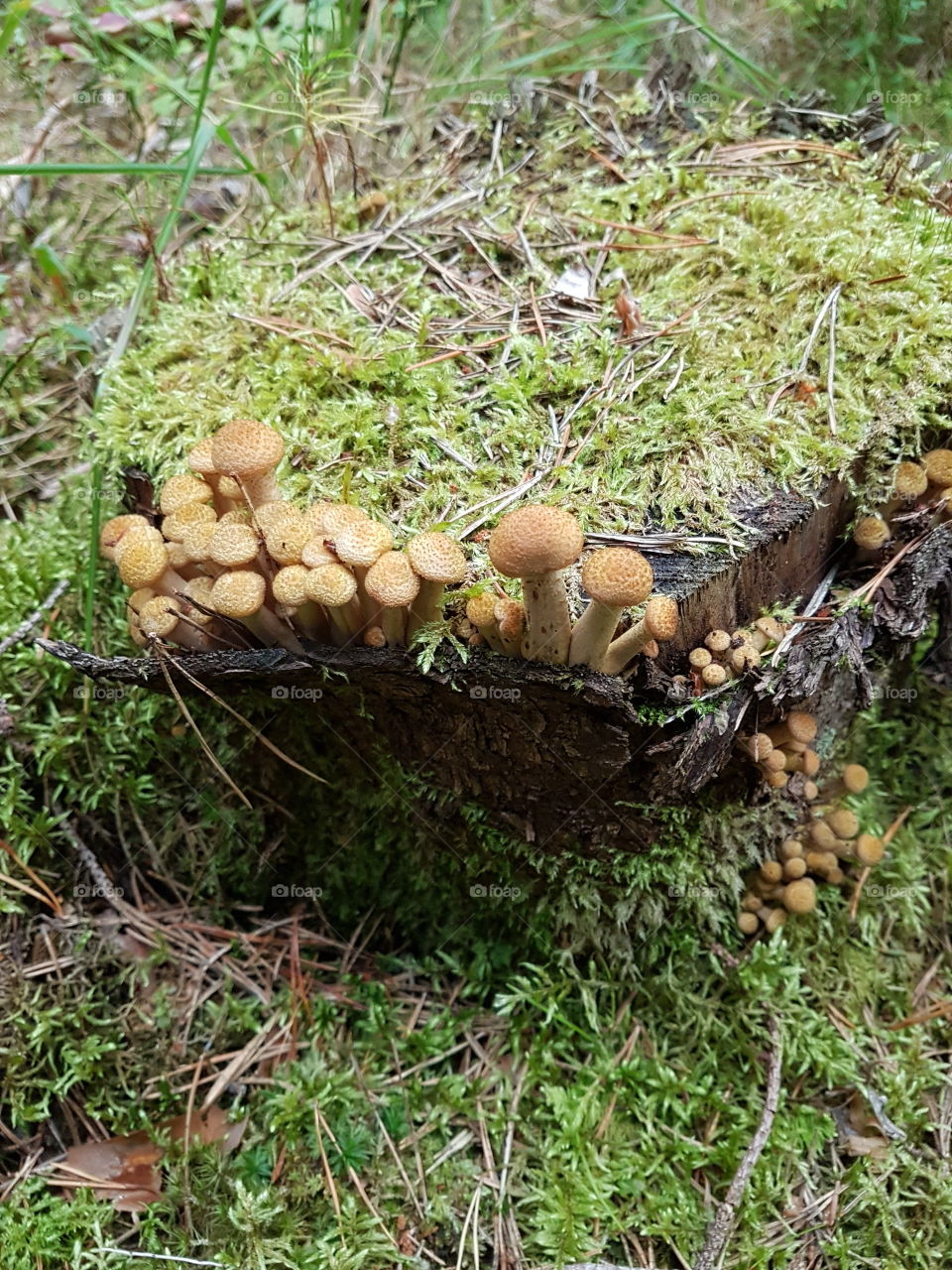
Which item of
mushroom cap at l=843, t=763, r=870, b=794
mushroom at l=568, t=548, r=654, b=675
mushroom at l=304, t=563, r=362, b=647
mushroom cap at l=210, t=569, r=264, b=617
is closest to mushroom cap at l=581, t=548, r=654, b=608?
mushroom at l=568, t=548, r=654, b=675

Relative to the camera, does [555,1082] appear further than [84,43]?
No

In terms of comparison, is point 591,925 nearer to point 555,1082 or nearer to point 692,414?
point 555,1082

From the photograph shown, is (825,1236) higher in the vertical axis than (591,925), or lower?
lower

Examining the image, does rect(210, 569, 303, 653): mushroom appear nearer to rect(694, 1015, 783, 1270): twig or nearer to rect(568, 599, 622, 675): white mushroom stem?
rect(568, 599, 622, 675): white mushroom stem

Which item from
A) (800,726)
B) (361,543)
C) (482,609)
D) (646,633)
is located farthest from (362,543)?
(800,726)

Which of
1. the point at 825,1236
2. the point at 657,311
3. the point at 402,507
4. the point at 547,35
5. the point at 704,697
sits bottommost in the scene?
the point at 825,1236

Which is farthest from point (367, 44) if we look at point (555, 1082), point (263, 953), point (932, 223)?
point (555, 1082)

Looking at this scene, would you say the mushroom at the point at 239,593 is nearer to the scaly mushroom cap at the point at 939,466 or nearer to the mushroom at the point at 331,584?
the mushroom at the point at 331,584
